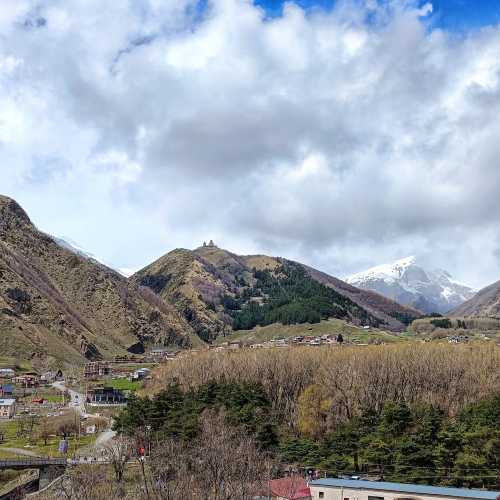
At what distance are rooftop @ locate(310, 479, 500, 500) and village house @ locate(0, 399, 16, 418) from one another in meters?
63.1

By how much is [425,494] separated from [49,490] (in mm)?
31648

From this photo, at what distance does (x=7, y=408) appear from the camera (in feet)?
317

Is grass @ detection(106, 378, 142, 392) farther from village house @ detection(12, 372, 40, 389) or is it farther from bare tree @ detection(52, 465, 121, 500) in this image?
bare tree @ detection(52, 465, 121, 500)

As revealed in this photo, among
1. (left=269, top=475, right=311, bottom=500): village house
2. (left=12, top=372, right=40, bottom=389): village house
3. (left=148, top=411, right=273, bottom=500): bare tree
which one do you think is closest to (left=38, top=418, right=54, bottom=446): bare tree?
(left=148, top=411, right=273, bottom=500): bare tree

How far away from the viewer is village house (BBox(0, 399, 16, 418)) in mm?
95506

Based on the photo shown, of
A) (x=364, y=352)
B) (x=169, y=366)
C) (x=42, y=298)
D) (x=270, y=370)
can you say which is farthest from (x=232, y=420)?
(x=42, y=298)

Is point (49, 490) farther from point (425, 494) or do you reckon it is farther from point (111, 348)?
point (111, 348)

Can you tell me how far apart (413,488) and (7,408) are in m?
70.5

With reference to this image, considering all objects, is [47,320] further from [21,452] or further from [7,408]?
[21,452]

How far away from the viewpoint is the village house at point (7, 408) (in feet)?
313

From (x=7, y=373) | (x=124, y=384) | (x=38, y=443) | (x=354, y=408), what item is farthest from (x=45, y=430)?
(x=124, y=384)

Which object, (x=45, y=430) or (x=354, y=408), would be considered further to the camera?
(x=45, y=430)

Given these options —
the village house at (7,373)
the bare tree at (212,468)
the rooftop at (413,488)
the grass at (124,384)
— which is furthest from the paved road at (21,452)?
the village house at (7,373)

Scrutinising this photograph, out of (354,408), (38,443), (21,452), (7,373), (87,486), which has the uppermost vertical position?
(7,373)
